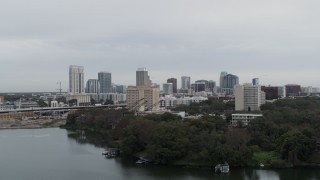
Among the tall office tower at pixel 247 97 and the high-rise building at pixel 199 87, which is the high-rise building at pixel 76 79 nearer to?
the high-rise building at pixel 199 87

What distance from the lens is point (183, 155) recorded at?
35.0 feet

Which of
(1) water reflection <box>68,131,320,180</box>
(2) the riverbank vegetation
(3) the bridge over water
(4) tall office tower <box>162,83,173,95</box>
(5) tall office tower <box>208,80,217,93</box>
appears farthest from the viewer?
(5) tall office tower <box>208,80,217,93</box>

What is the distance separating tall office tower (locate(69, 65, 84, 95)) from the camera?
51.6 m

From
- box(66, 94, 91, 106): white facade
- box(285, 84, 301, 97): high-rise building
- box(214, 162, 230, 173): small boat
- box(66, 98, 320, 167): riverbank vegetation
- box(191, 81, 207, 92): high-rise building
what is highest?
box(191, 81, 207, 92): high-rise building

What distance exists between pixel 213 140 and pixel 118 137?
4.73 metres

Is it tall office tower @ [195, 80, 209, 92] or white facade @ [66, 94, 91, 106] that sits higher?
tall office tower @ [195, 80, 209, 92]

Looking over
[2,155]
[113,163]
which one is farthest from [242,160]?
[2,155]

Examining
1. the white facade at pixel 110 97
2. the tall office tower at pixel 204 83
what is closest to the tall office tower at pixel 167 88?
the tall office tower at pixel 204 83

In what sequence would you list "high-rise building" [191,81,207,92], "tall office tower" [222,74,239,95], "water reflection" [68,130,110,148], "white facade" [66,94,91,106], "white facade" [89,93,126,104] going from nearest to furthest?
"water reflection" [68,130,110,148]
"white facade" [66,94,91,106]
"white facade" [89,93,126,104]
"tall office tower" [222,74,239,95]
"high-rise building" [191,81,207,92]

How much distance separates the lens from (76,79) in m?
52.0

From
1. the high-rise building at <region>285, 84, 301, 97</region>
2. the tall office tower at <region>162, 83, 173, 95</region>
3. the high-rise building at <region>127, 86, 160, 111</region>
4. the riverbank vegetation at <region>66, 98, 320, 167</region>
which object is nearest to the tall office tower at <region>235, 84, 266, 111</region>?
the high-rise building at <region>127, 86, 160, 111</region>

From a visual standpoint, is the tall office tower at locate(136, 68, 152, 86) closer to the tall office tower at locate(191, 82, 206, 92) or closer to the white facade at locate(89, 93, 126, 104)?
the white facade at locate(89, 93, 126, 104)

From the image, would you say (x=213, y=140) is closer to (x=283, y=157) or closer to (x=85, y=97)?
(x=283, y=157)

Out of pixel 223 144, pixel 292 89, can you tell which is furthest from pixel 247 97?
pixel 292 89
